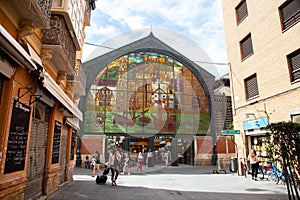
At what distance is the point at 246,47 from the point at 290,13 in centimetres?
347

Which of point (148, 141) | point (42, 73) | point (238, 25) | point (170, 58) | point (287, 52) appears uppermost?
point (170, 58)

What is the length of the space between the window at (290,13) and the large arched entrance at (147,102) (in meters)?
13.4

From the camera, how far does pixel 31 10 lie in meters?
4.48

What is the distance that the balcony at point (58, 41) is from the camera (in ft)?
20.2

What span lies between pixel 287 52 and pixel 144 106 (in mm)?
13853

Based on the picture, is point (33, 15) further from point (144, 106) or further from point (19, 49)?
point (144, 106)

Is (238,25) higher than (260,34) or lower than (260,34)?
higher

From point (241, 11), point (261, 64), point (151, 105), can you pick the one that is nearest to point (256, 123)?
point (261, 64)

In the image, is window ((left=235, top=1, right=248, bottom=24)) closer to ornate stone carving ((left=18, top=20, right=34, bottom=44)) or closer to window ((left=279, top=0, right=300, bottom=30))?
window ((left=279, top=0, right=300, bottom=30))

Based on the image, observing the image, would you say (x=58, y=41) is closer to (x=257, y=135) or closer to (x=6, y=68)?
(x=6, y=68)

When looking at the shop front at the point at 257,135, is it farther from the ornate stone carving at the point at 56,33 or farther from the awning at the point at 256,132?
the ornate stone carving at the point at 56,33

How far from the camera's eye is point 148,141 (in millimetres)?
21438

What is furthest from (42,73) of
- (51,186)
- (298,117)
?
(298,117)

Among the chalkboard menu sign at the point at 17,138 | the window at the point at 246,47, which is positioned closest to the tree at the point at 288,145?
the chalkboard menu sign at the point at 17,138
